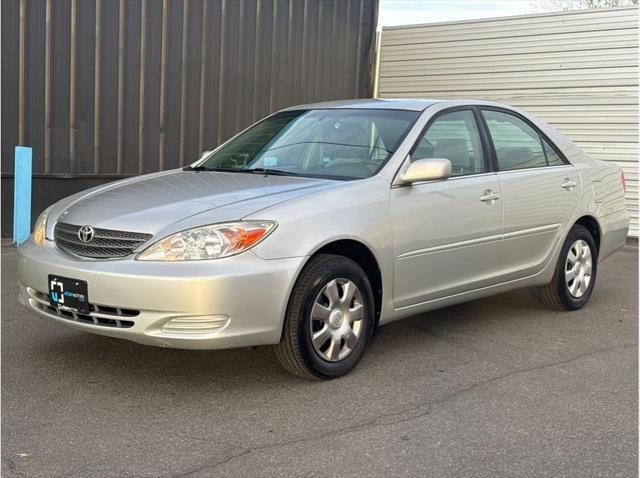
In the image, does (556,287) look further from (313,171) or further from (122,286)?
(122,286)

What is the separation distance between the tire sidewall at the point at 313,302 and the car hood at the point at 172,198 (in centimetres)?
45

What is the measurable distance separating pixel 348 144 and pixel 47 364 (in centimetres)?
223

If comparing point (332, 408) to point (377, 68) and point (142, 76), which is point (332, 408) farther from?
point (377, 68)

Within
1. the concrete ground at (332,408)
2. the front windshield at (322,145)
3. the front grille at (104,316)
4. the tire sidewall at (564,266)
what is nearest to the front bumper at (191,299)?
the front grille at (104,316)

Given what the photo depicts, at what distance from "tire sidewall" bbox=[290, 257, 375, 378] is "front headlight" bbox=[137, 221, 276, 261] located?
0.41m

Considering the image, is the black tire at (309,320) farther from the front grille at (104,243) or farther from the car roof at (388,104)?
the car roof at (388,104)

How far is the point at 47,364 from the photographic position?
15.1ft

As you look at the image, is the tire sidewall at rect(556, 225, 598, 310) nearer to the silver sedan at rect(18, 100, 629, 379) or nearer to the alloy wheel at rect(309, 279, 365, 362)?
the silver sedan at rect(18, 100, 629, 379)

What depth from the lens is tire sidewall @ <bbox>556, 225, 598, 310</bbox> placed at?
20.1 feet

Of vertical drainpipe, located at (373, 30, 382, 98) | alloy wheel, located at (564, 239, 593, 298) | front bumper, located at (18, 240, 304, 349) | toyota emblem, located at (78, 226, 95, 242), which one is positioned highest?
vertical drainpipe, located at (373, 30, 382, 98)

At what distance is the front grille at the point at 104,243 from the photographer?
402cm

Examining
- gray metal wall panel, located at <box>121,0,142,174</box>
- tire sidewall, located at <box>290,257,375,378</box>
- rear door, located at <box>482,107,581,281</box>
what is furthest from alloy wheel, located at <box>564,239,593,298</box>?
gray metal wall panel, located at <box>121,0,142,174</box>

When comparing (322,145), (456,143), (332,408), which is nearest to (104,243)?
(332,408)

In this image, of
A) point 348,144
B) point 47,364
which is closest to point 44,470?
point 47,364
